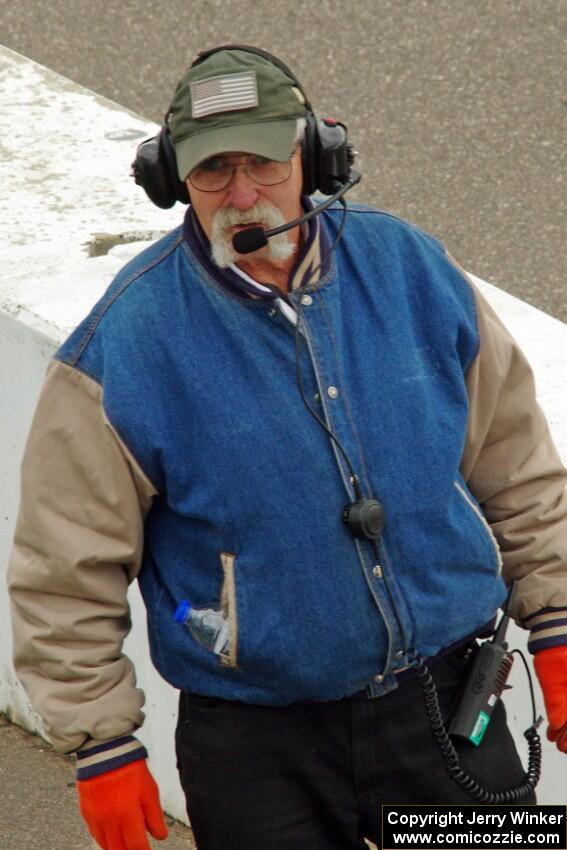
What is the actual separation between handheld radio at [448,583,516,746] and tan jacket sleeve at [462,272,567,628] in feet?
0.38

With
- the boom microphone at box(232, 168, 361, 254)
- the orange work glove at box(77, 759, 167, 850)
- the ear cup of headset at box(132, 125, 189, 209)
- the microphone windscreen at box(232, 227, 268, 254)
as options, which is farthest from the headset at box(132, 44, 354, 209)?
the orange work glove at box(77, 759, 167, 850)

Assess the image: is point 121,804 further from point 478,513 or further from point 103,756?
point 478,513

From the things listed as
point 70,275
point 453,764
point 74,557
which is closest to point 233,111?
point 74,557

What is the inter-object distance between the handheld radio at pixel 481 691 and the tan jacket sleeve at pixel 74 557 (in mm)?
606

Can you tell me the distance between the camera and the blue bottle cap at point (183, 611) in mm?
2693

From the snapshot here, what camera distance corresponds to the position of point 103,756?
107 inches

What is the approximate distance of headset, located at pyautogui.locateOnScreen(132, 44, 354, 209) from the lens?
8.95 feet

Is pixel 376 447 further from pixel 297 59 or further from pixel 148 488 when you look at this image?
pixel 297 59

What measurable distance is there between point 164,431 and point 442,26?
5787 mm

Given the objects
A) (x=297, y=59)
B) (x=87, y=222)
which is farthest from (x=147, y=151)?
(x=297, y=59)

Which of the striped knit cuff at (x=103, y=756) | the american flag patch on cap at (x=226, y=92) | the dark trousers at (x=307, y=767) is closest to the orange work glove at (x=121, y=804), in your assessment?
the striped knit cuff at (x=103, y=756)

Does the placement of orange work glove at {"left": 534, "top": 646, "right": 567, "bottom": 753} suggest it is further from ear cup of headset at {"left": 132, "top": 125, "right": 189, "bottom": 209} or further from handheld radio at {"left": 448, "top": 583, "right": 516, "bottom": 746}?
ear cup of headset at {"left": 132, "top": 125, "right": 189, "bottom": 209}

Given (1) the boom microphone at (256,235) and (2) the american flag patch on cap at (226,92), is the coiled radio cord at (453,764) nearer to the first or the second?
(1) the boom microphone at (256,235)

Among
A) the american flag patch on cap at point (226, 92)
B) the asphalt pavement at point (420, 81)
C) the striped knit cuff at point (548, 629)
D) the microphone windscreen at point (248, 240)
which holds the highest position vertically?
the american flag patch on cap at point (226, 92)
